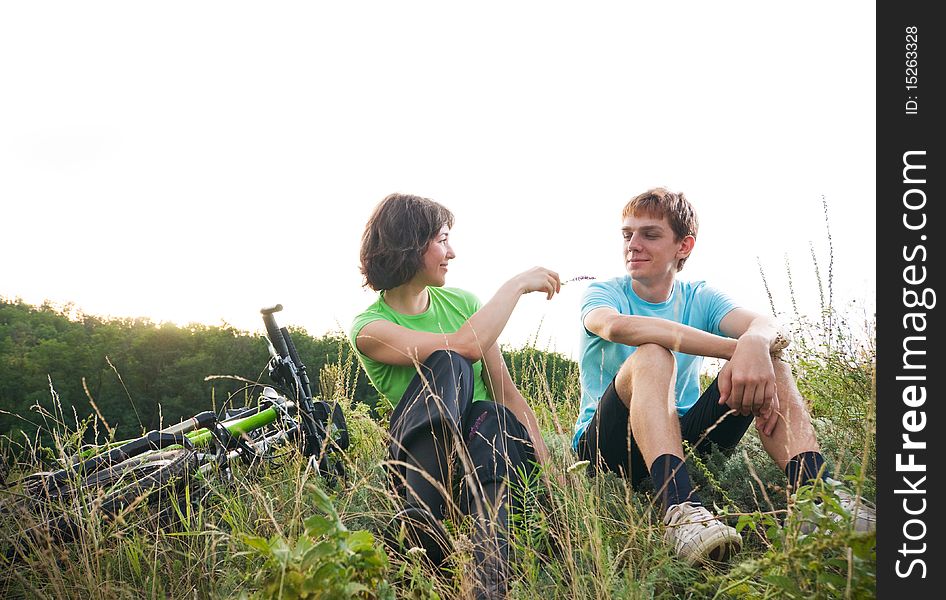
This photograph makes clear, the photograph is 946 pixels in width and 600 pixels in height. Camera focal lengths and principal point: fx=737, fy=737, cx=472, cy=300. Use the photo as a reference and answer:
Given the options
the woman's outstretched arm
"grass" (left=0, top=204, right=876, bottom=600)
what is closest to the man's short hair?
the woman's outstretched arm

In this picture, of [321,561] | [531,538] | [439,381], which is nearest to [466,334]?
[439,381]

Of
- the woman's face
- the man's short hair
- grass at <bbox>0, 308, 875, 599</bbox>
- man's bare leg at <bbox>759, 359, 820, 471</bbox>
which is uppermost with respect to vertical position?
the man's short hair

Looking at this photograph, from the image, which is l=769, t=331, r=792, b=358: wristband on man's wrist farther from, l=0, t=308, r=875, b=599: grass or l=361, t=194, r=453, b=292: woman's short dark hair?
l=361, t=194, r=453, b=292: woman's short dark hair

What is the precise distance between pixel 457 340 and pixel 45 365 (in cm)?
464

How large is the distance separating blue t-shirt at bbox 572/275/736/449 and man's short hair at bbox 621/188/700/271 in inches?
11.8

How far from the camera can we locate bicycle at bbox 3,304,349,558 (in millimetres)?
2899

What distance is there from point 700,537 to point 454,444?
82 cm

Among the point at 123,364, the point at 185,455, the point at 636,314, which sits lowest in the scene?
the point at 185,455

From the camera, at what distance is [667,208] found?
3299 millimetres

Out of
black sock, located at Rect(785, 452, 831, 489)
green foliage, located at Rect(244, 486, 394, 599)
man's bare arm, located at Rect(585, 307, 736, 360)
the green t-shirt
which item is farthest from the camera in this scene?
the green t-shirt

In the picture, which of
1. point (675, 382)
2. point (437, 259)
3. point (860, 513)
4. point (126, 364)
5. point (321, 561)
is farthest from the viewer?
point (126, 364)

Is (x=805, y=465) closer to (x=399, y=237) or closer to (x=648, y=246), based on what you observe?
(x=648, y=246)
